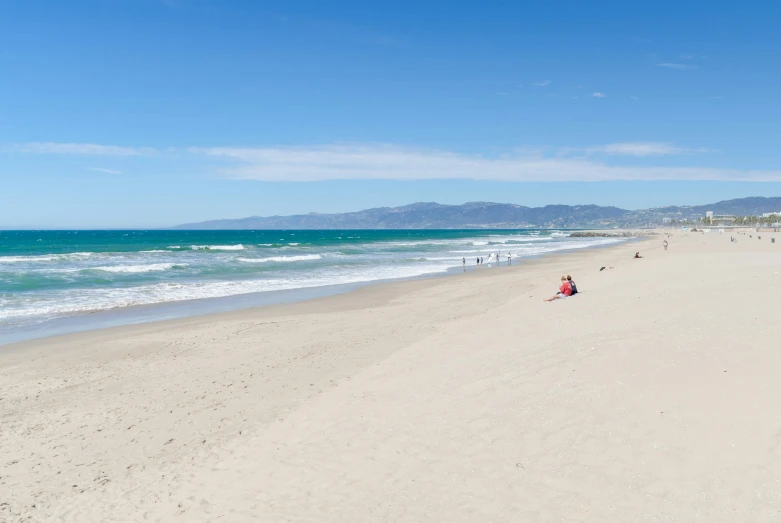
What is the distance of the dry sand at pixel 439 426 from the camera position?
5168mm

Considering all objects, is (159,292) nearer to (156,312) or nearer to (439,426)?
(156,312)

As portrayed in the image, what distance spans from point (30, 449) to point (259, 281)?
22.7 m

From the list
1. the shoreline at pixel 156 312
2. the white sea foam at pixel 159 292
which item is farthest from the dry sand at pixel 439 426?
the white sea foam at pixel 159 292

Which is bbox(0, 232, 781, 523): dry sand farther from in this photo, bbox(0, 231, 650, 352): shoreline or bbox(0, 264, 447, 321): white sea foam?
bbox(0, 264, 447, 321): white sea foam

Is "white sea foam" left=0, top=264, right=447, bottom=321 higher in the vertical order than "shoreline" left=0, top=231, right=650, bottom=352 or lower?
higher

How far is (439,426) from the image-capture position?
6719mm

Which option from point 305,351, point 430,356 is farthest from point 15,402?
point 430,356

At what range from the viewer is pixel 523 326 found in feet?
37.6

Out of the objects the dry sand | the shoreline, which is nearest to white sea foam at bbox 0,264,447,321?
the shoreline

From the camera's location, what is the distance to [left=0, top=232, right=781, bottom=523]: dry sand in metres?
5.17

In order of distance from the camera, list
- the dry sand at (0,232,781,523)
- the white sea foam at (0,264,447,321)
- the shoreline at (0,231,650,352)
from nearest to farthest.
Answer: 1. the dry sand at (0,232,781,523)
2. the shoreline at (0,231,650,352)
3. the white sea foam at (0,264,447,321)

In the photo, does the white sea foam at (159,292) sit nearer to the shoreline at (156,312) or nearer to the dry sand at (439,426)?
the shoreline at (156,312)

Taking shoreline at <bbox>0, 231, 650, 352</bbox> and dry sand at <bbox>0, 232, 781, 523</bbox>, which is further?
shoreline at <bbox>0, 231, 650, 352</bbox>

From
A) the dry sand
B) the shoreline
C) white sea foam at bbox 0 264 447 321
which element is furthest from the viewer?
white sea foam at bbox 0 264 447 321
